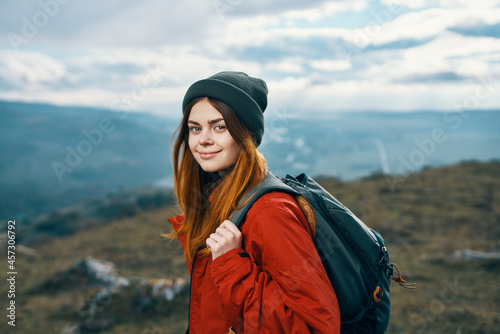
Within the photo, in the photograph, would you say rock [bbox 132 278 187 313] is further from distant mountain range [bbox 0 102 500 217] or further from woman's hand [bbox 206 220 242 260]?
distant mountain range [bbox 0 102 500 217]

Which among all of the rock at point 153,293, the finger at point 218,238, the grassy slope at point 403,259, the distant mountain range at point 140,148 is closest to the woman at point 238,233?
the finger at point 218,238

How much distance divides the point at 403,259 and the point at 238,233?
21.6 ft

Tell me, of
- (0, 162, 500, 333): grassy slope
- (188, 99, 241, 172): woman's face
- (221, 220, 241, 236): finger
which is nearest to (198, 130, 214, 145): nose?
(188, 99, 241, 172): woman's face

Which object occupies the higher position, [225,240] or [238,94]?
[238,94]

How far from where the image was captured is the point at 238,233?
159 cm

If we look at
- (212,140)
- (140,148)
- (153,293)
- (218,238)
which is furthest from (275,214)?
(140,148)

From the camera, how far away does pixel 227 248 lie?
1.59 m

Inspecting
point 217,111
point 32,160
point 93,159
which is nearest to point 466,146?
point 217,111

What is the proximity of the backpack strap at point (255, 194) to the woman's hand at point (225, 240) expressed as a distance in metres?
0.05

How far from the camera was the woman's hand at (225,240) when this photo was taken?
62.0 inches

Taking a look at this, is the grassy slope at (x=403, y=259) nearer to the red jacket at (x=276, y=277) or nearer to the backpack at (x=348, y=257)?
the backpack at (x=348, y=257)

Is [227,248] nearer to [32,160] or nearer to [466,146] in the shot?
[466,146]

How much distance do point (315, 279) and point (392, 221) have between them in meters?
9.10

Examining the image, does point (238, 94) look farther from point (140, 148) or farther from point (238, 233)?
point (140, 148)
